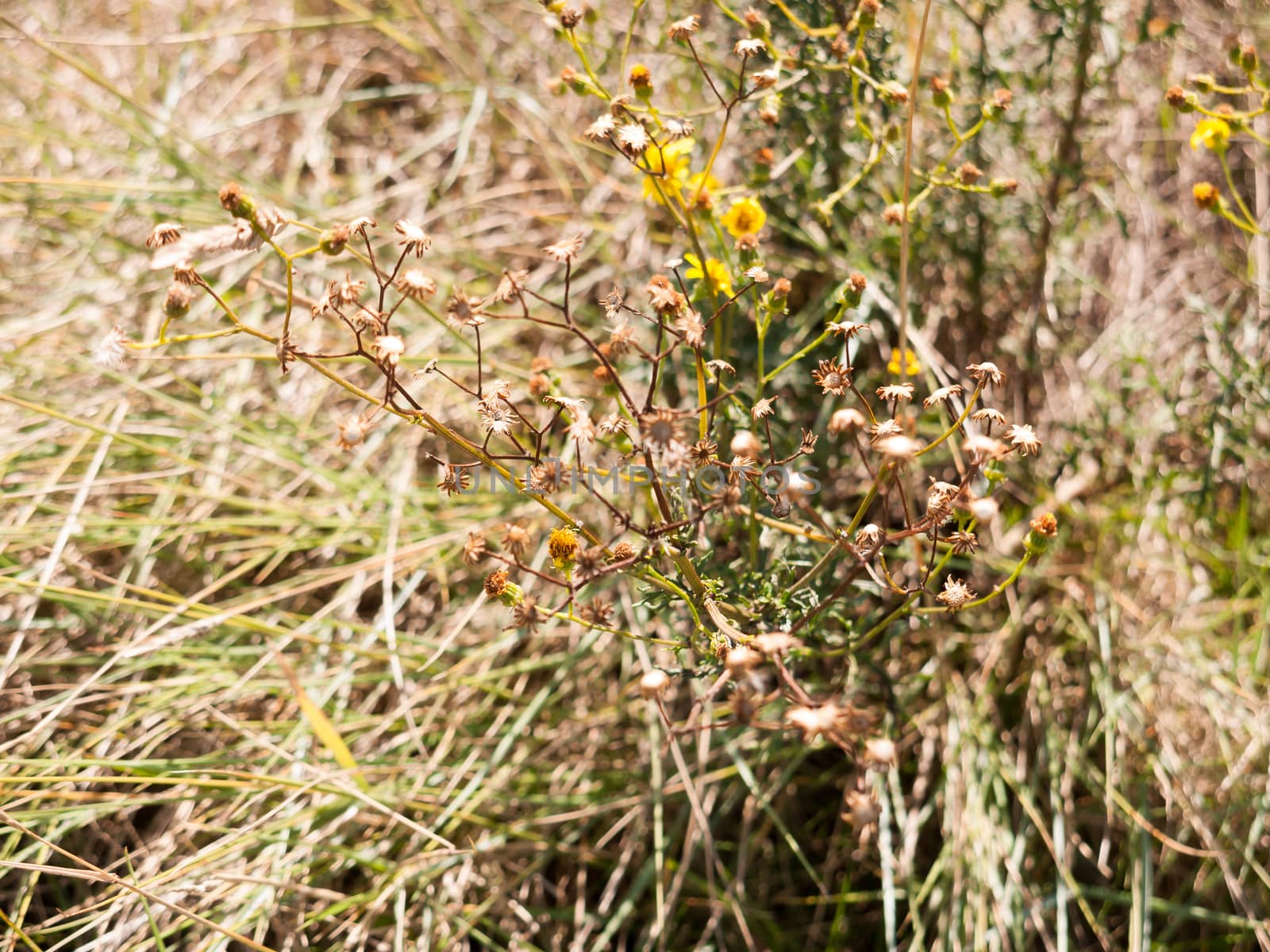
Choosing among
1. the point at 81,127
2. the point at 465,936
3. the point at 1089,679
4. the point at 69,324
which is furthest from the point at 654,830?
the point at 81,127

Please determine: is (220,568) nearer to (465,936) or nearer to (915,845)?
(465,936)

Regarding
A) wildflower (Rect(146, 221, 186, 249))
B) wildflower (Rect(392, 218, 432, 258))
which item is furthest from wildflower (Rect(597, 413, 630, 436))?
wildflower (Rect(146, 221, 186, 249))

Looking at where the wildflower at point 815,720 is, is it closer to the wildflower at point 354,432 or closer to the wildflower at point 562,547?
the wildflower at point 562,547

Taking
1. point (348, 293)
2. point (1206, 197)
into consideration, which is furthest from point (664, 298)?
point (1206, 197)

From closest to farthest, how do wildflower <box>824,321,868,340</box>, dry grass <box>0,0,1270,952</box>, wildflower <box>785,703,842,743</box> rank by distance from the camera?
wildflower <box>785,703,842,743</box> → wildflower <box>824,321,868,340</box> → dry grass <box>0,0,1270,952</box>

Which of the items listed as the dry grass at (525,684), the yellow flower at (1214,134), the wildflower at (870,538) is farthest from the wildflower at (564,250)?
the yellow flower at (1214,134)

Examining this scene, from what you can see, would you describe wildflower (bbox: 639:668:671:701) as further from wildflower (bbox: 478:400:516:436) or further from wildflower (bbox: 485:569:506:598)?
wildflower (bbox: 478:400:516:436)

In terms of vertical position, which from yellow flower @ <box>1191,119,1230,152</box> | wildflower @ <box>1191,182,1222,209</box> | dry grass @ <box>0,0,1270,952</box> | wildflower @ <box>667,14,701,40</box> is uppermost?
yellow flower @ <box>1191,119,1230,152</box>

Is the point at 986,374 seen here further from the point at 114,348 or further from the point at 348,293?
the point at 114,348
